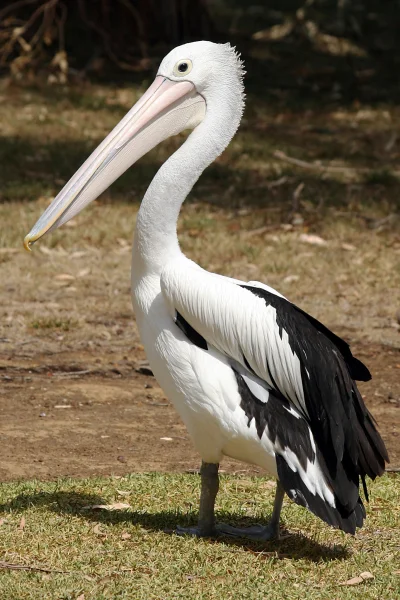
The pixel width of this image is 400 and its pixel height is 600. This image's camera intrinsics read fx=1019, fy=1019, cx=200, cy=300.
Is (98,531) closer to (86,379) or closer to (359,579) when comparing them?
(359,579)

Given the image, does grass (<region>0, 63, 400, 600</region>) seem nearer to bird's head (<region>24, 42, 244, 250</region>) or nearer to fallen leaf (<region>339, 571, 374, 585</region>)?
fallen leaf (<region>339, 571, 374, 585</region>)

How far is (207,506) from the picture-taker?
3.88 metres

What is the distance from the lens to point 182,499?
14.3 ft

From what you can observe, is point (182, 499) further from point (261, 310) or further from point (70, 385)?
point (70, 385)

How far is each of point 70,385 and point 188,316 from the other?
7.59 ft

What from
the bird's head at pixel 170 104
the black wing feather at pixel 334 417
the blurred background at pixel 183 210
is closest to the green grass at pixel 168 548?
the black wing feather at pixel 334 417

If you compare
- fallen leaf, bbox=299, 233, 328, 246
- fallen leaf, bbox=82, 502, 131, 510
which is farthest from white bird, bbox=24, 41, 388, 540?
fallen leaf, bbox=299, 233, 328, 246

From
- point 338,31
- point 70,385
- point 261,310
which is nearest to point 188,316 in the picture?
point 261,310

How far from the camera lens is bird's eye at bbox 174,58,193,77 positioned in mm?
4012

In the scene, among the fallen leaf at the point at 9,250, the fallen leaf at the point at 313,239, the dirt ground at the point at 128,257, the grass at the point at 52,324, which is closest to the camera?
the dirt ground at the point at 128,257

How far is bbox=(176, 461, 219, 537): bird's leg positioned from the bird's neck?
795 millimetres

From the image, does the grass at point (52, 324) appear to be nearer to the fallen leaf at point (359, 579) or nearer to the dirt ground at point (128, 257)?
the dirt ground at point (128, 257)

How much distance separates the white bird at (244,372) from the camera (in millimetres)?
3619

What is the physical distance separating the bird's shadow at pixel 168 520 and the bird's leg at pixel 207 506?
4cm
